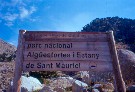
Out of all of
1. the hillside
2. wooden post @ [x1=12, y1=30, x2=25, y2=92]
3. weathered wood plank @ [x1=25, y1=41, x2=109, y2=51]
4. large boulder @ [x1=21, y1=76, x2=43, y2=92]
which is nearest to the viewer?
wooden post @ [x1=12, y1=30, x2=25, y2=92]

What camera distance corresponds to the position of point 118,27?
2655 inches

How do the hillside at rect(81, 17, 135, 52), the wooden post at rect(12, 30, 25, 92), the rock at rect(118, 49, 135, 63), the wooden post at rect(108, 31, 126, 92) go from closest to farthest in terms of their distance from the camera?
1. the wooden post at rect(12, 30, 25, 92)
2. the wooden post at rect(108, 31, 126, 92)
3. the rock at rect(118, 49, 135, 63)
4. the hillside at rect(81, 17, 135, 52)

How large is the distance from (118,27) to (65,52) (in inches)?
2479

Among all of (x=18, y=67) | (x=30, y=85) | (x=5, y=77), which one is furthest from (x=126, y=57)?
(x=18, y=67)

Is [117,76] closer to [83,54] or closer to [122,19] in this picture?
[83,54]

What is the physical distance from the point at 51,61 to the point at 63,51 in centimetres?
34

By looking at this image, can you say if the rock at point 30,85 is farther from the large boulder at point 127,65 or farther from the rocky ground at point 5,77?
the large boulder at point 127,65

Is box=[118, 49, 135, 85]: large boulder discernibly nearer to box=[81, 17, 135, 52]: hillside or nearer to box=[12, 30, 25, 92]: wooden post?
box=[12, 30, 25, 92]: wooden post

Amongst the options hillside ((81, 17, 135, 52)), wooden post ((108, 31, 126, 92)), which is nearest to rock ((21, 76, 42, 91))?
wooden post ((108, 31, 126, 92))

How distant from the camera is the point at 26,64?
5762 mm

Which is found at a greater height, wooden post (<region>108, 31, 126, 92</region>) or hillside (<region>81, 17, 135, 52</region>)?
hillside (<region>81, 17, 135, 52</region>)

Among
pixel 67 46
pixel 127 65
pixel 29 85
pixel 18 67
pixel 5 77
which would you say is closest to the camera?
pixel 18 67

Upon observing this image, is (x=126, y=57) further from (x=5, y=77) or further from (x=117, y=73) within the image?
(x=117, y=73)

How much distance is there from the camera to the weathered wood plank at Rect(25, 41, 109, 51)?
5.88 metres
